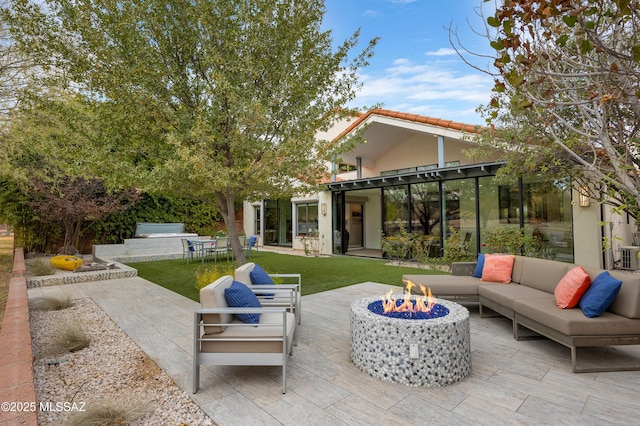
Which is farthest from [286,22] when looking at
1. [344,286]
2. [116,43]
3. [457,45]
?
[344,286]

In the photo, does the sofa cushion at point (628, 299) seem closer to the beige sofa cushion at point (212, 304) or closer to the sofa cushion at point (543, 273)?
the sofa cushion at point (543, 273)

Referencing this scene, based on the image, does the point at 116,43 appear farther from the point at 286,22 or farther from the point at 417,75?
the point at 417,75

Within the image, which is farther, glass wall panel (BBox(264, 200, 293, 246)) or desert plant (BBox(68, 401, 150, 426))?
glass wall panel (BBox(264, 200, 293, 246))

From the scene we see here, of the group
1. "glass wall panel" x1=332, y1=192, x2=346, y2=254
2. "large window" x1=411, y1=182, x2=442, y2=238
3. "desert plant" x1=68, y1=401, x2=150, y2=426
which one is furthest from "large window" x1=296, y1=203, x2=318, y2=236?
"desert plant" x1=68, y1=401, x2=150, y2=426

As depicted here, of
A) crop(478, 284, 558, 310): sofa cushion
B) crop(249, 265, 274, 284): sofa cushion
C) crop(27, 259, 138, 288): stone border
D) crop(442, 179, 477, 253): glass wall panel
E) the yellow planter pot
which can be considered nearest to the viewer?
crop(478, 284, 558, 310): sofa cushion

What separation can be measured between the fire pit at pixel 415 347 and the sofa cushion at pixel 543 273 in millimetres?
1957

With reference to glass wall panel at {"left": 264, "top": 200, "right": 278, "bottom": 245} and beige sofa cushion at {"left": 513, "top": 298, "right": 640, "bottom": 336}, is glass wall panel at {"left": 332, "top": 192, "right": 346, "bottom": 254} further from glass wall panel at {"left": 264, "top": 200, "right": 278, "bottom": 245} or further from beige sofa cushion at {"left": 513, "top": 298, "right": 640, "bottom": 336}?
beige sofa cushion at {"left": 513, "top": 298, "right": 640, "bottom": 336}

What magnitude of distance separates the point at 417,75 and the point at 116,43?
23.7 ft

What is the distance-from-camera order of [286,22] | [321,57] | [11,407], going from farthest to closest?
[321,57], [286,22], [11,407]

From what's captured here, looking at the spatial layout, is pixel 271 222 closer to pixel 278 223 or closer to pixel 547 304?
pixel 278 223

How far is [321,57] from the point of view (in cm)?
627

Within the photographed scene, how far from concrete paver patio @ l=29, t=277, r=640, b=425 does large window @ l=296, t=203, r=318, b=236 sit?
424 inches

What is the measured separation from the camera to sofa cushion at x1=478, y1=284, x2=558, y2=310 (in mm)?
4065

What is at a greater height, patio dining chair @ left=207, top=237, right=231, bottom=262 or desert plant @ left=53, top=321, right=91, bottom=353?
patio dining chair @ left=207, top=237, right=231, bottom=262
